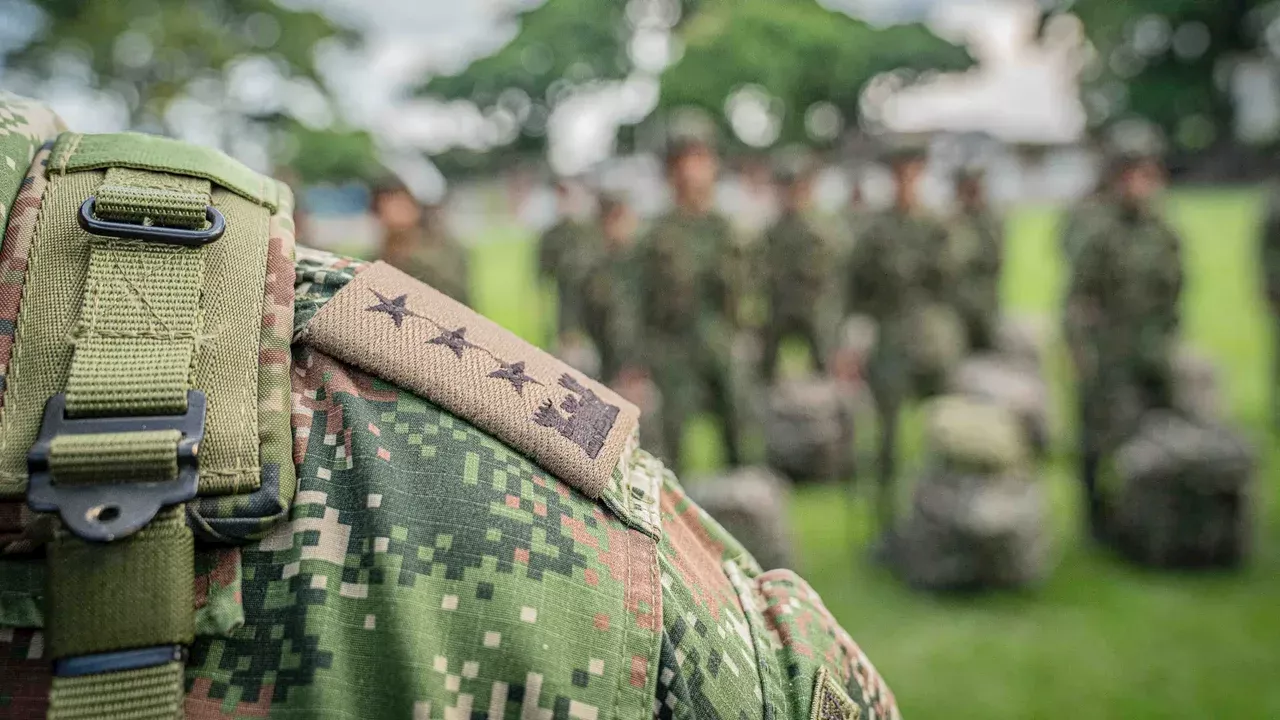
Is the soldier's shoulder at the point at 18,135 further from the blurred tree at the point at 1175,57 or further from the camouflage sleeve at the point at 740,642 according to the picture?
the blurred tree at the point at 1175,57

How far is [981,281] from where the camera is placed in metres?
5.75

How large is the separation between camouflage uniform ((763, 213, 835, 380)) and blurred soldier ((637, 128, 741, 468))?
3.26 ft

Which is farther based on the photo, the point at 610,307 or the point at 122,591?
the point at 610,307

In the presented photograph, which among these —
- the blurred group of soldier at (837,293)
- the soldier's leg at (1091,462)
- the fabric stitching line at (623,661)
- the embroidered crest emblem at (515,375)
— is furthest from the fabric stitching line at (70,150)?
the soldier's leg at (1091,462)

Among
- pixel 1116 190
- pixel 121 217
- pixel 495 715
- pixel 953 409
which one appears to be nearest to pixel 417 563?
pixel 495 715

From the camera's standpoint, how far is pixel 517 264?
492 inches

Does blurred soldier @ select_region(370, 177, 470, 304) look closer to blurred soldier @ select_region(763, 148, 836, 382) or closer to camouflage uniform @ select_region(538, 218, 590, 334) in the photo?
camouflage uniform @ select_region(538, 218, 590, 334)

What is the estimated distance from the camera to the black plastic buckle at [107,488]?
44 centimetres

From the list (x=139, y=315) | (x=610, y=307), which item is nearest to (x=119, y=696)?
(x=139, y=315)

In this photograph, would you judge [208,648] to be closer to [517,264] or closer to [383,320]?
[383,320]

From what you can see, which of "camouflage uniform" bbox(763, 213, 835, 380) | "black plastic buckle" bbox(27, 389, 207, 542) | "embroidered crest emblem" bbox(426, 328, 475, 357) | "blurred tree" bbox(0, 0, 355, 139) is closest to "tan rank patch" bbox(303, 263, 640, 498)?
"embroidered crest emblem" bbox(426, 328, 475, 357)

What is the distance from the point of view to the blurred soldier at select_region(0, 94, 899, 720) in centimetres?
45

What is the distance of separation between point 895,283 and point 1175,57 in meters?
14.4

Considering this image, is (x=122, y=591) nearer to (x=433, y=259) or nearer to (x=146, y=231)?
(x=146, y=231)
